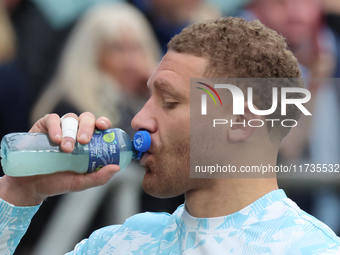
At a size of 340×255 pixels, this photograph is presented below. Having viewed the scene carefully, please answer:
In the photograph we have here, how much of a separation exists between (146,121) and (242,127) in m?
0.38

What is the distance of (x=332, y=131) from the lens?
10.3 ft

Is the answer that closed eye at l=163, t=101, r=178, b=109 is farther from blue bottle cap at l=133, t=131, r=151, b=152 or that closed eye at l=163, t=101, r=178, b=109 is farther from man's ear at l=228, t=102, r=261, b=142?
man's ear at l=228, t=102, r=261, b=142

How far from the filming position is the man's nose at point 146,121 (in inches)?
53.6

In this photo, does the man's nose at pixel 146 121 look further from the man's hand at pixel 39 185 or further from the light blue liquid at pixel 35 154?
the man's hand at pixel 39 185

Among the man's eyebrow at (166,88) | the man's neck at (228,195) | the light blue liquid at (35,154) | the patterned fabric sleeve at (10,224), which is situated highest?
the man's eyebrow at (166,88)

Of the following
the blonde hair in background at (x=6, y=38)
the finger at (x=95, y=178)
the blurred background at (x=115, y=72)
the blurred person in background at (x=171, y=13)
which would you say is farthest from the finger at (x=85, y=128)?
the blonde hair in background at (x=6, y=38)

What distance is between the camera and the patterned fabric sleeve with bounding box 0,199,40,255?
1.38 m

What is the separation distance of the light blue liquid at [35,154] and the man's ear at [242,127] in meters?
0.43

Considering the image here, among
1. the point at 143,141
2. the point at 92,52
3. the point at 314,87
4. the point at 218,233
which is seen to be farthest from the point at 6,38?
the point at 314,87

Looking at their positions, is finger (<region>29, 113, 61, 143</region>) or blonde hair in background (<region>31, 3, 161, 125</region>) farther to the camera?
blonde hair in background (<region>31, 3, 161, 125</region>)

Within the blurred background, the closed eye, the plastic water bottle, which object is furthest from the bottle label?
the blurred background

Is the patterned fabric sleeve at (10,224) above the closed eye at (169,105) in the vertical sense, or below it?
below

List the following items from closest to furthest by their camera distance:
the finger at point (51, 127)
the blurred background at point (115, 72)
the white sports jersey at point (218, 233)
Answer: the white sports jersey at point (218, 233) → the finger at point (51, 127) → the blurred background at point (115, 72)

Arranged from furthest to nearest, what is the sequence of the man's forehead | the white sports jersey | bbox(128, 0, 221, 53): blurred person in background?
bbox(128, 0, 221, 53): blurred person in background
the man's forehead
the white sports jersey
